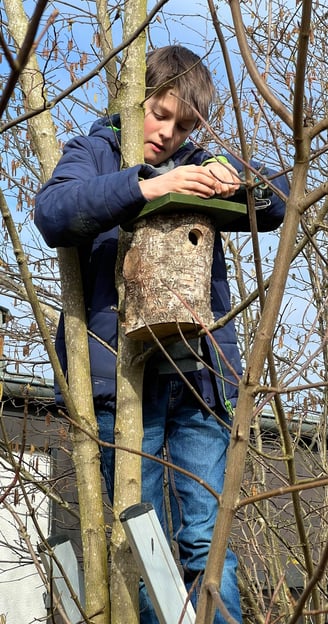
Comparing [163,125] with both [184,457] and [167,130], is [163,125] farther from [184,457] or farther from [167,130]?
[184,457]

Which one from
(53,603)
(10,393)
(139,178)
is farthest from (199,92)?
(10,393)

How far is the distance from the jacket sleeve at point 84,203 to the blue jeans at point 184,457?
530 millimetres

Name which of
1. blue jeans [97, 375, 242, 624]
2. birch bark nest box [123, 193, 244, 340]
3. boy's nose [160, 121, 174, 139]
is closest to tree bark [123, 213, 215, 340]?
birch bark nest box [123, 193, 244, 340]

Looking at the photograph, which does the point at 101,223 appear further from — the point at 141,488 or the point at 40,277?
the point at 40,277

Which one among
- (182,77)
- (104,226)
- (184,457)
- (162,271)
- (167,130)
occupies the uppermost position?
(182,77)

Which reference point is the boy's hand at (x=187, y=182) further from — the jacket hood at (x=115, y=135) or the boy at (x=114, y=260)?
the jacket hood at (x=115, y=135)

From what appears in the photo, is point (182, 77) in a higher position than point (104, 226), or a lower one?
higher

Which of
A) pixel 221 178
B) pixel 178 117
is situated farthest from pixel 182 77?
pixel 221 178

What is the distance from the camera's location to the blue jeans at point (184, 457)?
2705 millimetres

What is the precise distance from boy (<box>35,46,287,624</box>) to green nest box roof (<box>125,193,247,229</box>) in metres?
0.03

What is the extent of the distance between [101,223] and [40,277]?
10.4ft

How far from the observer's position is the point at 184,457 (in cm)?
280

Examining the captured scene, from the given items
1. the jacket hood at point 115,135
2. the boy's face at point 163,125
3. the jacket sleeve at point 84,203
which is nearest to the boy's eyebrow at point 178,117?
the boy's face at point 163,125

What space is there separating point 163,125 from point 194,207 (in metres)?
0.43
